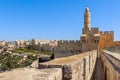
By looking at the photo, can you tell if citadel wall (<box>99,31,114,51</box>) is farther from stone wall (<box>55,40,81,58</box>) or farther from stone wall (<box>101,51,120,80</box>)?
stone wall (<box>101,51,120,80</box>)

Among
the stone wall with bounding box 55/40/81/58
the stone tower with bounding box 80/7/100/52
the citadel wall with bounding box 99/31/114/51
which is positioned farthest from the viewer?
the stone wall with bounding box 55/40/81/58

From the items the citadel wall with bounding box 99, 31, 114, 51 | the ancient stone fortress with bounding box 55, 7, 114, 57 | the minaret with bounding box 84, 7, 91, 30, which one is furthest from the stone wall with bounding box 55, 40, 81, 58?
the citadel wall with bounding box 99, 31, 114, 51

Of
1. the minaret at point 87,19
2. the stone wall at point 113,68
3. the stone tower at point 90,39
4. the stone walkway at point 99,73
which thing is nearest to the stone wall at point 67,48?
the stone tower at point 90,39

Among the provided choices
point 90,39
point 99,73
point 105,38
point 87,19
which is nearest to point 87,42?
point 90,39

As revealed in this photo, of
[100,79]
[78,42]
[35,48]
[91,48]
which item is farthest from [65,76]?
[35,48]

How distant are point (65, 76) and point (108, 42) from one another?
15.7 metres

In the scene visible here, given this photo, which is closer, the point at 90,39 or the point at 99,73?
the point at 99,73

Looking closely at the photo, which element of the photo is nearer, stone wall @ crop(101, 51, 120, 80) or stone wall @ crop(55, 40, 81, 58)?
stone wall @ crop(101, 51, 120, 80)

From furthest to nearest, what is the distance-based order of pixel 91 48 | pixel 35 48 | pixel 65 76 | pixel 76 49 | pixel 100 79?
pixel 35 48, pixel 76 49, pixel 91 48, pixel 100 79, pixel 65 76

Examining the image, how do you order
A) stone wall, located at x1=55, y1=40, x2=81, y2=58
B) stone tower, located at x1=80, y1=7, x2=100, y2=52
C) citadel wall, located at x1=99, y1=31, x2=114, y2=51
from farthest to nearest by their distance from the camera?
stone wall, located at x1=55, y1=40, x2=81, y2=58, citadel wall, located at x1=99, y1=31, x2=114, y2=51, stone tower, located at x1=80, y1=7, x2=100, y2=52

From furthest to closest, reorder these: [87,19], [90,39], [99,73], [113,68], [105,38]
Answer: [87,19]
[105,38]
[90,39]
[99,73]
[113,68]

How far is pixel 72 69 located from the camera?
472 centimetres

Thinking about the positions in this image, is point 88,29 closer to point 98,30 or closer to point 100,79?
point 98,30

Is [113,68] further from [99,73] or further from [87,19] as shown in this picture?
[87,19]
